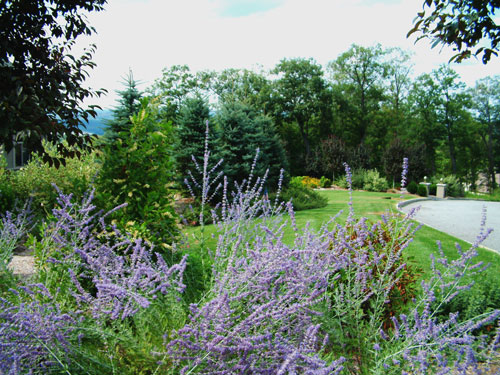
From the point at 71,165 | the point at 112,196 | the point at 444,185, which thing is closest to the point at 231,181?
the point at 71,165

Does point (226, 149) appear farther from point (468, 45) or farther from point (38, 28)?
point (468, 45)

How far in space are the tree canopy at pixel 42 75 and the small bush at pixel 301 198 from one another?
878cm

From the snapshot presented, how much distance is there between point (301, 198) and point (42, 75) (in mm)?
11086

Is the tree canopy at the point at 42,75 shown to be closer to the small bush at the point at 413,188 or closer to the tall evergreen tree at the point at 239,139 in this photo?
the tall evergreen tree at the point at 239,139

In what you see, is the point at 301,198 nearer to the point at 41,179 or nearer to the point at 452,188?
the point at 41,179

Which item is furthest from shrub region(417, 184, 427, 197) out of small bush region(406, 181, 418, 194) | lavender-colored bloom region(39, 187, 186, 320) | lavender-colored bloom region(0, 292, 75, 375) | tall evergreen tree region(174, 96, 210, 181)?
lavender-colored bloom region(0, 292, 75, 375)

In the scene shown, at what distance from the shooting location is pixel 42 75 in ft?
20.2

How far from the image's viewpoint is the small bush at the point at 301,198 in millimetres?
14248

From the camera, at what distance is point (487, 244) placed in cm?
953

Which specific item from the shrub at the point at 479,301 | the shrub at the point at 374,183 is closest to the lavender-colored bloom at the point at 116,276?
the shrub at the point at 479,301

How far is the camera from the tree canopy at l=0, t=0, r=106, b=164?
16.0ft

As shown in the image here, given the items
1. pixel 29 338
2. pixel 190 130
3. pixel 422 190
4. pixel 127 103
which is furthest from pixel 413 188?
pixel 29 338

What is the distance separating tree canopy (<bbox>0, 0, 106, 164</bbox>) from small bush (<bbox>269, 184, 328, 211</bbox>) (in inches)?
346

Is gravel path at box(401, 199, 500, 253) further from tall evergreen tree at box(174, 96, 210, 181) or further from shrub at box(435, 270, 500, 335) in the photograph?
tall evergreen tree at box(174, 96, 210, 181)
